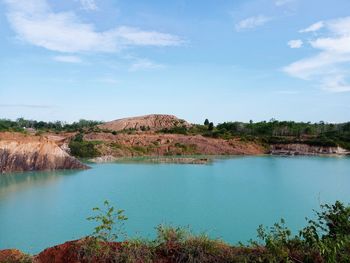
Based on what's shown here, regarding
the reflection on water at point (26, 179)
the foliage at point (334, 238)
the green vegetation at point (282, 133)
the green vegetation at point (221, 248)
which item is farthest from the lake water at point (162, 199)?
the green vegetation at point (282, 133)

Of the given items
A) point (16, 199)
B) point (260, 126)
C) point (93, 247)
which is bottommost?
point (16, 199)

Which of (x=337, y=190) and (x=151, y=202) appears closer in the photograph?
(x=151, y=202)

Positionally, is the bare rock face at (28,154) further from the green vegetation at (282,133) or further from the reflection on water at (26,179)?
the green vegetation at (282,133)

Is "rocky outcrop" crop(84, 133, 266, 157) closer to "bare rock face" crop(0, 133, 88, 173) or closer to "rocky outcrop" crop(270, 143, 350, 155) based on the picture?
"rocky outcrop" crop(270, 143, 350, 155)

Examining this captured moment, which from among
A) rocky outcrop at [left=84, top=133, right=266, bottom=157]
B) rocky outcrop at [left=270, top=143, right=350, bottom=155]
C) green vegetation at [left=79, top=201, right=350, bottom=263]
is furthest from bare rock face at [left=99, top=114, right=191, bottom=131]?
green vegetation at [left=79, top=201, right=350, bottom=263]

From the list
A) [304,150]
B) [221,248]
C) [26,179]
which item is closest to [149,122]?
[304,150]

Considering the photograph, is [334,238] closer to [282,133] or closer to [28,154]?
[28,154]

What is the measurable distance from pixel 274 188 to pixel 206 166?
12.9 meters

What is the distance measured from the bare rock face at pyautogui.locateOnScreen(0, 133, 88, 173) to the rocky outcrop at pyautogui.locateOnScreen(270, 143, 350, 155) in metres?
29.5

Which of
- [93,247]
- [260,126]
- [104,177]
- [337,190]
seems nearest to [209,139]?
[260,126]

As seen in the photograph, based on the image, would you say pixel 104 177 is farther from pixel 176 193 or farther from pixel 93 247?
pixel 93 247

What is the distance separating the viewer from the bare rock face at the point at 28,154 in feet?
94.2

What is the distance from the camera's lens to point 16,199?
18766 millimetres

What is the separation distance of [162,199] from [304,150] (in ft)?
121
